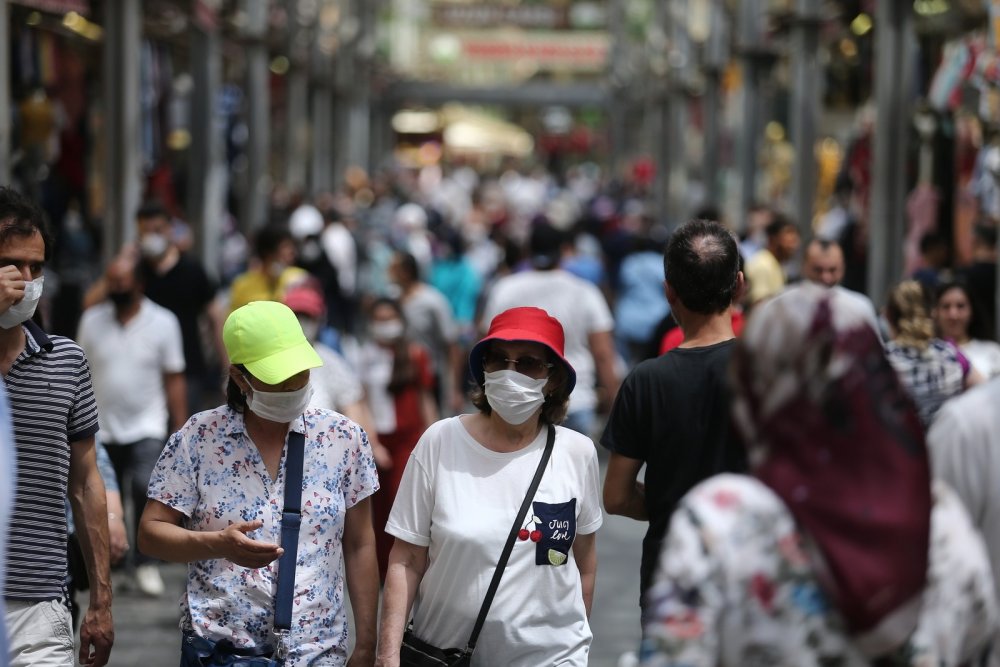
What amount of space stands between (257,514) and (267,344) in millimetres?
461

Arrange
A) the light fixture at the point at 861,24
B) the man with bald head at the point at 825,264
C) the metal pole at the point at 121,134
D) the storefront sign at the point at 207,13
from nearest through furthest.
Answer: the man with bald head at the point at 825,264 < the metal pole at the point at 121,134 < the light fixture at the point at 861,24 < the storefront sign at the point at 207,13

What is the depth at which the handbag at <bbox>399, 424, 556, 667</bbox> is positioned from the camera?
4.68 meters

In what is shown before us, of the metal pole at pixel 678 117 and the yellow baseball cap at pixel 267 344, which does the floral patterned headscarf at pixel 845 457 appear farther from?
the metal pole at pixel 678 117

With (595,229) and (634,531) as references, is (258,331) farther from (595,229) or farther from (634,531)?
(595,229)

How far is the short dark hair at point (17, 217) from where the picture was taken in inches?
188

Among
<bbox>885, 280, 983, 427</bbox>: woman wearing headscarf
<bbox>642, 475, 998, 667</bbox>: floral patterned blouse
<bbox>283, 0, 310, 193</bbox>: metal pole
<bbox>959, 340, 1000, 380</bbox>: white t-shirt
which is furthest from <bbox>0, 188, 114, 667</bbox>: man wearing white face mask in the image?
<bbox>283, 0, 310, 193</bbox>: metal pole

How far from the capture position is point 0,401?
3.41 meters

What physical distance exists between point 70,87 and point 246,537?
1250cm

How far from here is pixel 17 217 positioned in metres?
4.80

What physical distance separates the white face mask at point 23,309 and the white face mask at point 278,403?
2.15ft

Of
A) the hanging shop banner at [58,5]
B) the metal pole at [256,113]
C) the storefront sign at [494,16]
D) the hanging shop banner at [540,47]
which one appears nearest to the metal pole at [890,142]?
the hanging shop banner at [58,5]

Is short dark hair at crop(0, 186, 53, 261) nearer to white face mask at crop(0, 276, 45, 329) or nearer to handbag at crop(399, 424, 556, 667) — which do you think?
white face mask at crop(0, 276, 45, 329)

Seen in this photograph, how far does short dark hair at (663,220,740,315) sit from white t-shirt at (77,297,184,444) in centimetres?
480

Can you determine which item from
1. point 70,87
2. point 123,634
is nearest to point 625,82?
point 70,87
